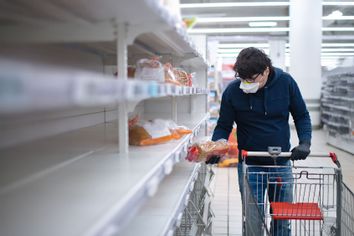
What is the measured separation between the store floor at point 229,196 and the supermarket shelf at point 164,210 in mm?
1342

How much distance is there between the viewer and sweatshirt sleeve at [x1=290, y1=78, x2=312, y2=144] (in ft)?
9.29

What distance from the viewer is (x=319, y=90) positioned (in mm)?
11359

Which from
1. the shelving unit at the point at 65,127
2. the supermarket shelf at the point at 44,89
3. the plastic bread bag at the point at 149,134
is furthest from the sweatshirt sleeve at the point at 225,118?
the supermarket shelf at the point at 44,89

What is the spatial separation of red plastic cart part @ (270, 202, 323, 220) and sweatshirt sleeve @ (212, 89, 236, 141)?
766mm

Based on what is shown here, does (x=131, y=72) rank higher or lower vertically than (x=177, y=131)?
higher

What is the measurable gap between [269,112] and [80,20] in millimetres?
1723

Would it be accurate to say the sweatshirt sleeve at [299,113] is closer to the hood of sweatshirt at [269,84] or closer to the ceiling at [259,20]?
the hood of sweatshirt at [269,84]

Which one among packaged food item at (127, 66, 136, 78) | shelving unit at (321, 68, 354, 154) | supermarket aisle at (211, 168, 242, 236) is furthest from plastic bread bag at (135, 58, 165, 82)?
shelving unit at (321, 68, 354, 154)

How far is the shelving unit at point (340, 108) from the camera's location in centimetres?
848

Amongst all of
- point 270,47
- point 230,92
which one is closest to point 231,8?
point 270,47

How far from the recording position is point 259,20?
1214 cm

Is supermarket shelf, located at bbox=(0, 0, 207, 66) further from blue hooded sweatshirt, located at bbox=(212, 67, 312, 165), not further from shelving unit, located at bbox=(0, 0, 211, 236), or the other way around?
blue hooded sweatshirt, located at bbox=(212, 67, 312, 165)

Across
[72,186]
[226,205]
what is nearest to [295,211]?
[72,186]

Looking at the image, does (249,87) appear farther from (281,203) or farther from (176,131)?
(281,203)
